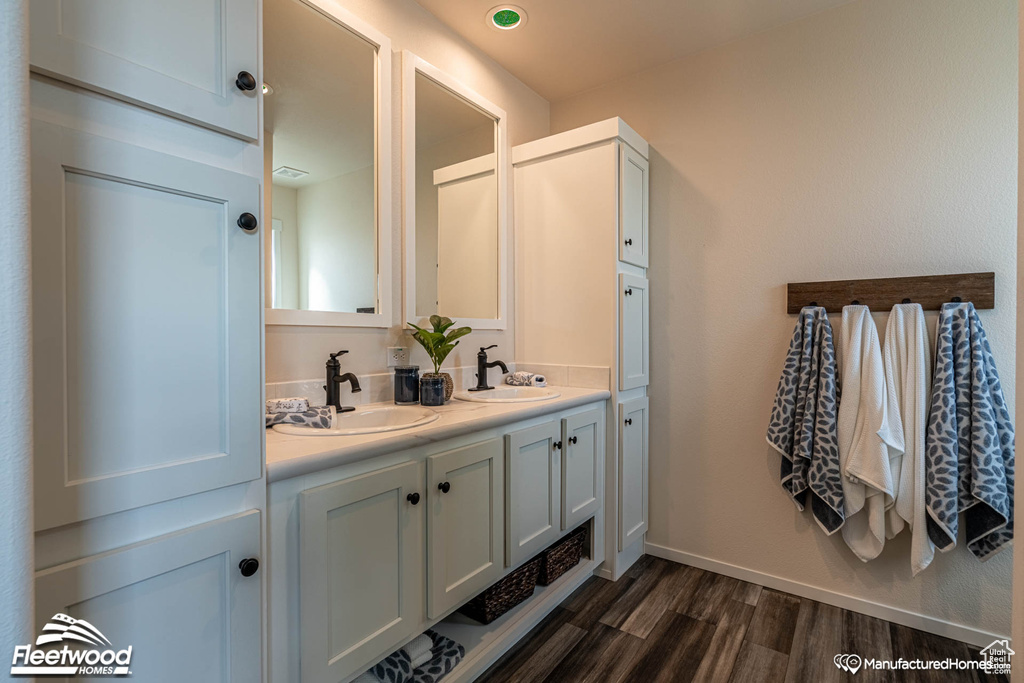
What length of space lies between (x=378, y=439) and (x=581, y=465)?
1.06 m

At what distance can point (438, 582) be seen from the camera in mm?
1354

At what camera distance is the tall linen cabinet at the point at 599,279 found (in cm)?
218

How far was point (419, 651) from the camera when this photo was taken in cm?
150

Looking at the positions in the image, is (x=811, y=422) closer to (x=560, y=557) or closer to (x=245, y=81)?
(x=560, y=557)

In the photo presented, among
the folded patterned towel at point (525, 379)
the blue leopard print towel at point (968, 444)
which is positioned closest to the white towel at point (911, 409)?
the blue leopard print towel at point (968, 444)

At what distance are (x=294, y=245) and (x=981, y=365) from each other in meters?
2.39

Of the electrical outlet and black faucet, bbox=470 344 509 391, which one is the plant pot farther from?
black faucet, bbox=470 344 509 391

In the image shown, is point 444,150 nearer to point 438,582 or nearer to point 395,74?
point 395,74

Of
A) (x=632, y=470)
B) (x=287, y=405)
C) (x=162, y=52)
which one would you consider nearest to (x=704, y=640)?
(x=632, y=470)

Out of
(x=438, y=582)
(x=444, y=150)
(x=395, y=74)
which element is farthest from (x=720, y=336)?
(x=395, y=74)

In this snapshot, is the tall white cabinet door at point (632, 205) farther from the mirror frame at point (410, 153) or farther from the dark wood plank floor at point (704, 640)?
the dark wood plank floor at point (704, 640)

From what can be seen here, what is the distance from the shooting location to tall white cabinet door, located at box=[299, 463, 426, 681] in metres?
1.03

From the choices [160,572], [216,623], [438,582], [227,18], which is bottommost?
[438,582]

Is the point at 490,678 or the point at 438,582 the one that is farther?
the point at 490,678
